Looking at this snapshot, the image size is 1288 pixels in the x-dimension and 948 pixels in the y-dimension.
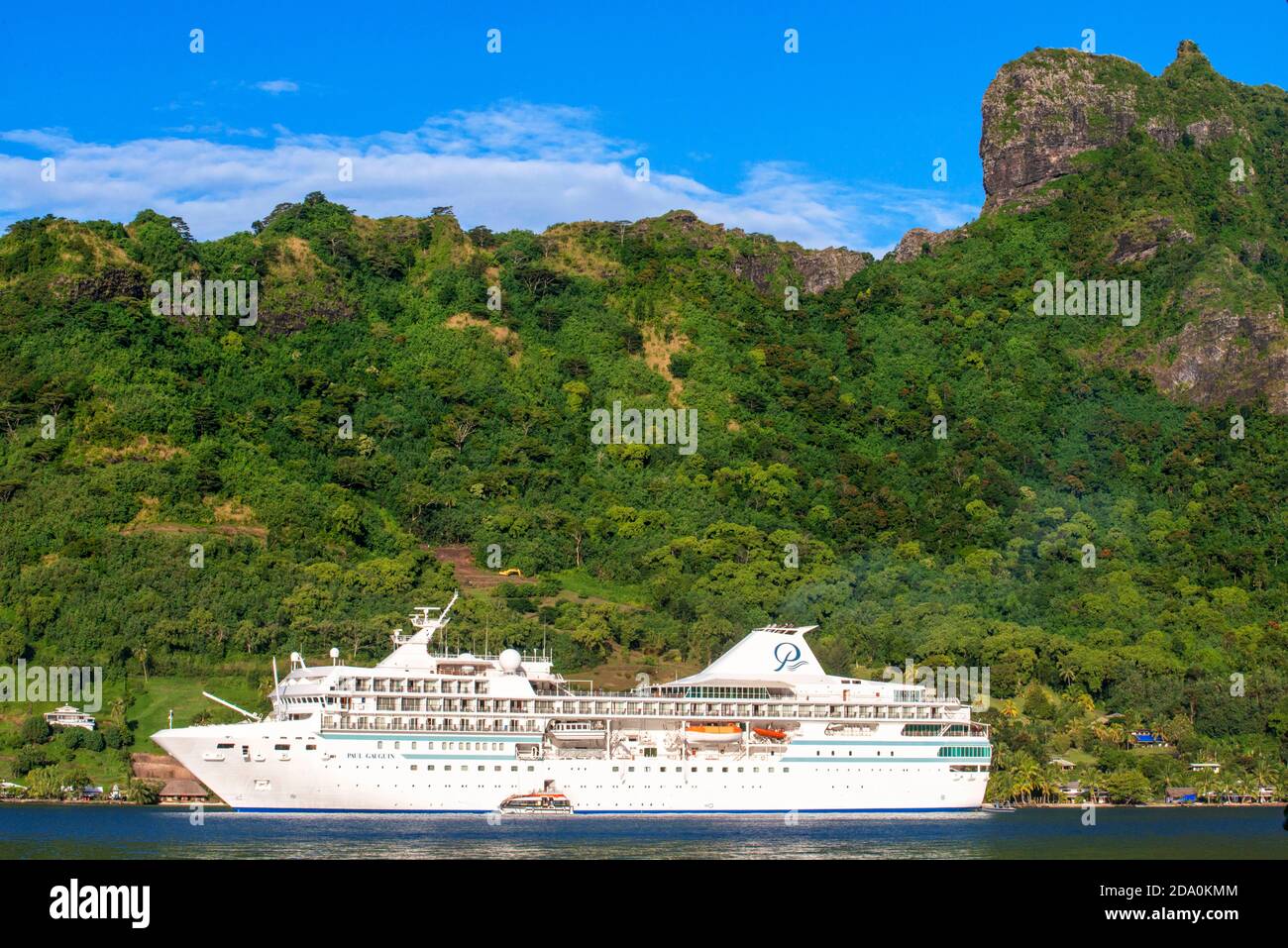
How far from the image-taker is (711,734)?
70.6m

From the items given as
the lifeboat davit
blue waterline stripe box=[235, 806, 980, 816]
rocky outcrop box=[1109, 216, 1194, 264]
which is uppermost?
rocky outcrop box=[1109, 216, 1194, 264]

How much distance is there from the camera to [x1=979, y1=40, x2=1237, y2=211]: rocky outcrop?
18250 centimetres

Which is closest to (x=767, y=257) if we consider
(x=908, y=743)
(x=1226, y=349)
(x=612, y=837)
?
(x=1226, y=349)

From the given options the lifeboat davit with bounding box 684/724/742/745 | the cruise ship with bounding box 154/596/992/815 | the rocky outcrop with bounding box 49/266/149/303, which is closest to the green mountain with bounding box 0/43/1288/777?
the rocky outcrop with bounding box 49/266/149/303

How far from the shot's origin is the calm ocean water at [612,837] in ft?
165

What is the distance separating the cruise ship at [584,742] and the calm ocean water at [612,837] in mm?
1372

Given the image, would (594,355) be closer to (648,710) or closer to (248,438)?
(248,438)

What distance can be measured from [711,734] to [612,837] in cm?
1489

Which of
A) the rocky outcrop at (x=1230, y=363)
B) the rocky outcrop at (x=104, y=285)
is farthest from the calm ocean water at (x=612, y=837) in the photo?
the rocky outcrop at (x=1230, y=363)

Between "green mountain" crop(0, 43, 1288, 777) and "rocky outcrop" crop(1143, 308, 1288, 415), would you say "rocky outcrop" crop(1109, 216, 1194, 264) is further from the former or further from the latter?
"rocky outcrop" crop(1143, 308, 1288, 415)

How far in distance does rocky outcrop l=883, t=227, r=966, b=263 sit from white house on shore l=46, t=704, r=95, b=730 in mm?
119166

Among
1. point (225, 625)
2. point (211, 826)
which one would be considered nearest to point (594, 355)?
point (225, 625)

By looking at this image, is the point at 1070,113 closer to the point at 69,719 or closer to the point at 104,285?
the point at 104,285

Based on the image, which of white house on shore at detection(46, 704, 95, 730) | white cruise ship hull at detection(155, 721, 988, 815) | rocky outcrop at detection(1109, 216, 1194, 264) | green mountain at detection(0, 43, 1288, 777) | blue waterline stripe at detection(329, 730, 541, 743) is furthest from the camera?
rocky outcrop at detection(1109, 216, 1194, 264)
